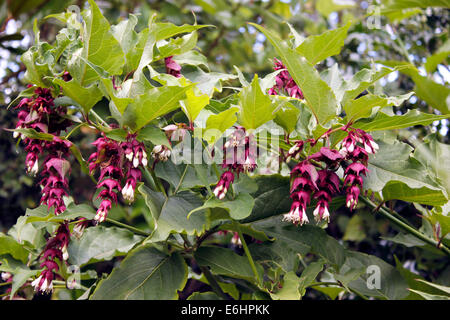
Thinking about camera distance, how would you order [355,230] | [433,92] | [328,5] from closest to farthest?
[433,92] → [355,230] → [328,5]

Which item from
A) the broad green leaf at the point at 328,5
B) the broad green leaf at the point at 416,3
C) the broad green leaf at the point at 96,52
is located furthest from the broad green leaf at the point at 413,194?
the broad green leaf at the point at 328,5

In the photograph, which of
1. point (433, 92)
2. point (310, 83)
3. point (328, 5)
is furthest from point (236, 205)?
point (328, 5)

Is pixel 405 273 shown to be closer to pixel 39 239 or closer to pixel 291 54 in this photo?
pixel 291 54

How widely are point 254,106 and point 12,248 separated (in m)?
0.83

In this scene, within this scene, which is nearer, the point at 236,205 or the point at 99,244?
the point at 236,205

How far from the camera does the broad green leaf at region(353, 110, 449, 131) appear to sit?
37.7 inches

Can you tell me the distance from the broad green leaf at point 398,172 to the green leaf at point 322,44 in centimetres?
28

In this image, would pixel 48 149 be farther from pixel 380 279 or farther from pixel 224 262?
pixel 380 279

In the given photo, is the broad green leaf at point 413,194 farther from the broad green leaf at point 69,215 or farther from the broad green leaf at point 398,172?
the broad green leaf at point 69,215

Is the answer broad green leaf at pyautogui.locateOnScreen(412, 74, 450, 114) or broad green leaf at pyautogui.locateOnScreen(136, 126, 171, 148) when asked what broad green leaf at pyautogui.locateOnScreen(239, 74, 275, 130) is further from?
broad green leaf at pyautogui.locateOnScreen(412, 74, 450, 114)

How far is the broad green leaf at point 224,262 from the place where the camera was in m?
1.07

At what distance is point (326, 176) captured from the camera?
0.96 m

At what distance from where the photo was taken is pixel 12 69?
251 centimetres

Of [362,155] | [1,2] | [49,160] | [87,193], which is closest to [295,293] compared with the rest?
[362,155]
